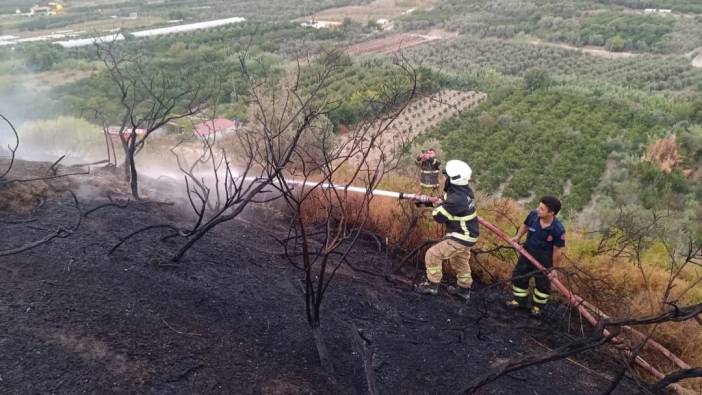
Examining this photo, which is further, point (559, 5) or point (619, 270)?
point (559, 5)

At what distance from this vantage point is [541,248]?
5.11 meters

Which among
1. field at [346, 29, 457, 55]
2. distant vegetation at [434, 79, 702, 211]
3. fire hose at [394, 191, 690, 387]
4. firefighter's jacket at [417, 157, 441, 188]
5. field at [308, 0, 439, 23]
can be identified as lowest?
distant vegetation at [434, 79, 702, 211]

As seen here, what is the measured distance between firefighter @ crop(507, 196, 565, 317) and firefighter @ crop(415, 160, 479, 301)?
2.04 feet

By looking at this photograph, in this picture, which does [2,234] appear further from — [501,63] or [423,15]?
[423,15]

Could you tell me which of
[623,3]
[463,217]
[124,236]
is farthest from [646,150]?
[623,3]

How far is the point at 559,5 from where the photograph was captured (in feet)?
173

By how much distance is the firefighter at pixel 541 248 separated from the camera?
4.95 metres

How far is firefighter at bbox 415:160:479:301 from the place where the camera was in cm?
503

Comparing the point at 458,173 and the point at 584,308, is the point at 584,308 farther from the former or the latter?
the point at 458,173

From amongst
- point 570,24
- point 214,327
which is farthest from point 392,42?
point 214,327

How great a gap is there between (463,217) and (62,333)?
149 inches

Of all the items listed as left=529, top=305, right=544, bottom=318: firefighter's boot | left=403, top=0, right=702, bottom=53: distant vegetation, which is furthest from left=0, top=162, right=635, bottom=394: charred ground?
left=403, top=0, right=702, bottom=53: distant vegetation

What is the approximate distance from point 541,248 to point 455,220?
39.2 inches

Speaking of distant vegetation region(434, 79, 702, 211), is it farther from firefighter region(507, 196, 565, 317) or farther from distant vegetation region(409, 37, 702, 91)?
firefighter region(507, 196, 565, 317)
